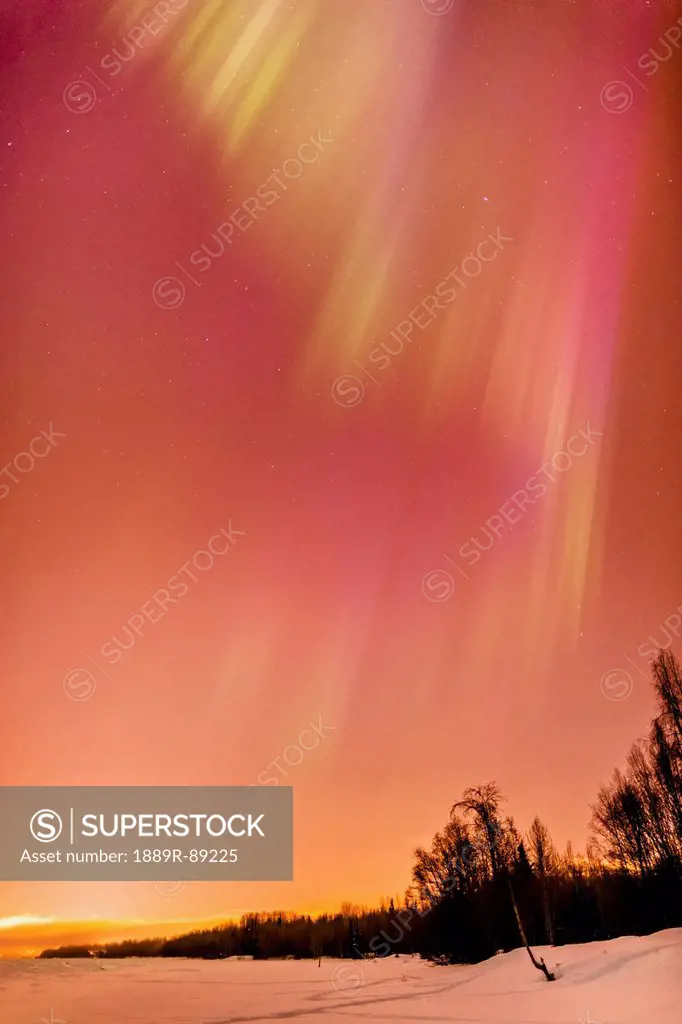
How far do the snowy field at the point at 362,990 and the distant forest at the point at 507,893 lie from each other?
0.05 metres

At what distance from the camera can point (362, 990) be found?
10.2 ft

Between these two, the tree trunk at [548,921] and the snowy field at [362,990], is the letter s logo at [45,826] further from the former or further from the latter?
the tree trunk at [548,921]

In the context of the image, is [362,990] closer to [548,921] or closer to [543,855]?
[548,921]

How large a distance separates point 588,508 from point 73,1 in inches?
138

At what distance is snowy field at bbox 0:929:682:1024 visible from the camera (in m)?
3.03

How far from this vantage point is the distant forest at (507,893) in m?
3.17

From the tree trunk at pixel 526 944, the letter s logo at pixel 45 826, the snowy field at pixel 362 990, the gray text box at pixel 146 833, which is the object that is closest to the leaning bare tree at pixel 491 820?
the tree trunk at pixel 526 944

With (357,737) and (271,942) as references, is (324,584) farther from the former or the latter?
(271,942)

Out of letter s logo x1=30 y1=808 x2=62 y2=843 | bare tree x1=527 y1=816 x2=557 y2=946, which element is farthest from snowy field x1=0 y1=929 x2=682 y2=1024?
letter s logo x1=30 y1=808 x2=62 y2=843

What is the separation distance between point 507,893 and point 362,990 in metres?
0.70

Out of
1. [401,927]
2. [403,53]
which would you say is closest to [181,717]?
[401,927]

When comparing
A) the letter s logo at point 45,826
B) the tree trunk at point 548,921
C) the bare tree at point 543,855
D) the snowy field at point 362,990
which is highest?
the letter s logo at point 45,826

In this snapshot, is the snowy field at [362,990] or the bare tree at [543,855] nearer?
the snowy field at [362,990]

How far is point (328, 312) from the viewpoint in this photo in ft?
12.3
